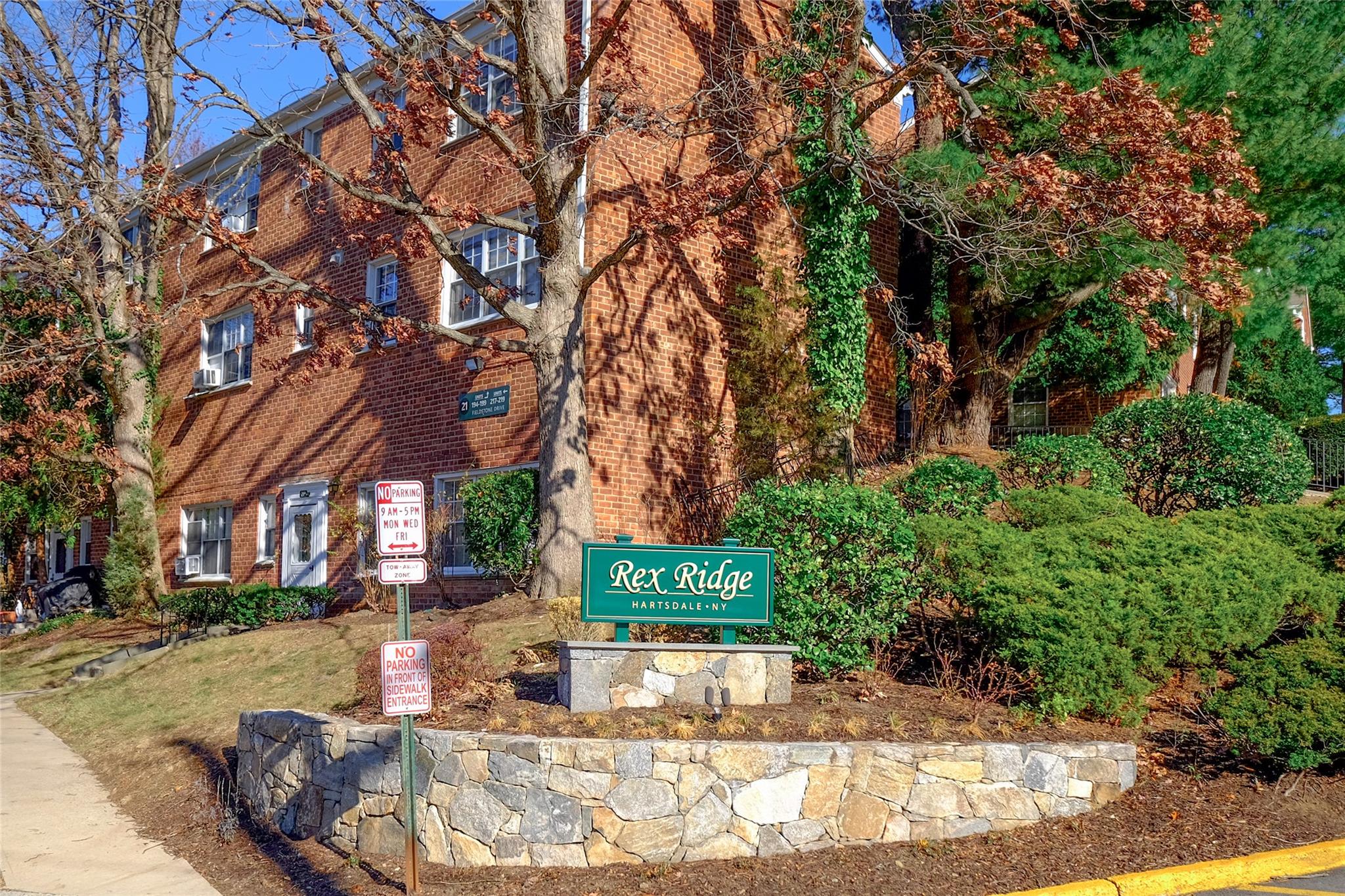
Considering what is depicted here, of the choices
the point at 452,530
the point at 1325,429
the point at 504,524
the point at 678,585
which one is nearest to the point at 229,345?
the point at 452,530

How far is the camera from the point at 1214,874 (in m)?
6.82

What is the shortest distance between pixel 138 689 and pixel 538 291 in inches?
285

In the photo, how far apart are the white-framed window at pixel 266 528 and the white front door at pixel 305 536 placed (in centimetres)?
73

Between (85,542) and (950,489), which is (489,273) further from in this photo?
(85,542)

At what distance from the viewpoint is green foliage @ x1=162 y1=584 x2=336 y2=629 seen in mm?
17250

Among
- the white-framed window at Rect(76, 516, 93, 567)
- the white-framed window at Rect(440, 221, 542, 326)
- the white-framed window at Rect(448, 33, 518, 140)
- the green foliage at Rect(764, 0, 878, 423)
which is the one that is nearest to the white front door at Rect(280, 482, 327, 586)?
Answer: the white-framed window at Rect(440, 221, 542, 326)

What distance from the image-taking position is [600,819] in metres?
7.41

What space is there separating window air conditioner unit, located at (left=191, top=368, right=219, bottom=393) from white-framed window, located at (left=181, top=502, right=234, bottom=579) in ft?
7.52

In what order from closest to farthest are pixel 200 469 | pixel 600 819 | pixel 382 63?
pixel 600 819, pixel 382 63, pixel 200 469

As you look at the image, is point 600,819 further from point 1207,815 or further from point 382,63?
point 382,63

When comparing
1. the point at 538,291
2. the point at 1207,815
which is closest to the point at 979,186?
the point at 538,291

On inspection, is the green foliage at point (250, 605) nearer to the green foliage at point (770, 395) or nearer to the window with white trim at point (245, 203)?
the green foliage at point (770, 395)

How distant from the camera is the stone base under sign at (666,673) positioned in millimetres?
8539

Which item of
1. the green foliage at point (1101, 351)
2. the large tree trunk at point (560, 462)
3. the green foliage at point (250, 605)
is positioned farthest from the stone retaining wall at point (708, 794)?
the green foliage at point (1101, 351)
